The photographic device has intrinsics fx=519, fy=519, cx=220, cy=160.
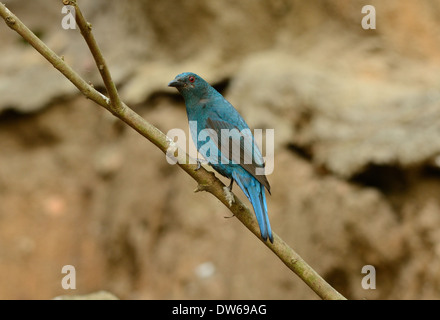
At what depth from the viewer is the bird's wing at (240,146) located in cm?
322

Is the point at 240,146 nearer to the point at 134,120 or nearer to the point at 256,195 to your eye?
the point at 256,195

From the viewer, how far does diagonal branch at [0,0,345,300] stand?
2.52 metres

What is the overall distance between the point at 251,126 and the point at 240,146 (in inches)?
123

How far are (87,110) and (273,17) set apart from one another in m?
3.06

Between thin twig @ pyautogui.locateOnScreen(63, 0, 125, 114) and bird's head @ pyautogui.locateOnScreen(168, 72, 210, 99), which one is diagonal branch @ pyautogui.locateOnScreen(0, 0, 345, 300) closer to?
thin twig @ pyautogui.locateOnScreen(63, 0, 125, 114)

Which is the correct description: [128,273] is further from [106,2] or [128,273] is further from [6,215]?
[106,2]

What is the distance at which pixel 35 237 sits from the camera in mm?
7504

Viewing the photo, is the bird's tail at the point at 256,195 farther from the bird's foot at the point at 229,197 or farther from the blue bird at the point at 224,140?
the bird's foot at the point at 229,197

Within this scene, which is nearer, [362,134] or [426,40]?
[362,134]

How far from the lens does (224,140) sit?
11.1 feet

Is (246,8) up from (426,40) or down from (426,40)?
up

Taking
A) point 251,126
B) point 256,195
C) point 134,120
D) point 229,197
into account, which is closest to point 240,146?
point 256,195

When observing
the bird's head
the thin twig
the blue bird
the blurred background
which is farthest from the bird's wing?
the blurred background

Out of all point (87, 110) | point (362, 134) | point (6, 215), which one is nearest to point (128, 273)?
point (6, 215)
